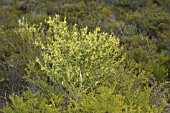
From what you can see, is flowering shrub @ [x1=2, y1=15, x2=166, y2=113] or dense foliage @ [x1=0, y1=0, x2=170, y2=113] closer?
dense foliage @ [x1=0, y1=0, x2=170, y2=113]

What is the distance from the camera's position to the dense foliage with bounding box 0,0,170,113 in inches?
132

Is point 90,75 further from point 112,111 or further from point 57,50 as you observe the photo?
point 112,111

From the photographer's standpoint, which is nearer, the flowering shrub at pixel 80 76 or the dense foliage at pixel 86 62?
the dense foliage at pixel 86 62

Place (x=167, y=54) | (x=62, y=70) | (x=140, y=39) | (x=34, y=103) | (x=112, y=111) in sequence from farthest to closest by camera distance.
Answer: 1. (x=140, y=39)
2. (x=167, y=54)
3. (x=62, y=70)
4. (x=34, y=103)
5. (x=112, y=111)

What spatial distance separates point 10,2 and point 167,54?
22.3 feet

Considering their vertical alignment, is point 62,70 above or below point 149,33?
above

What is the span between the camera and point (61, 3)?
36.4 ft

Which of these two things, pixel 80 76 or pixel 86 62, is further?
pixel 86 62

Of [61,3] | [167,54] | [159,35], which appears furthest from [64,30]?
[61,3]

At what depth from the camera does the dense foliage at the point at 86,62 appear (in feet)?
11.0

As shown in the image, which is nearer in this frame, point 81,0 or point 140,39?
point 140,39

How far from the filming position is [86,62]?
12.5ft

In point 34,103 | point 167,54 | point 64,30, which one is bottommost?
point 167,54

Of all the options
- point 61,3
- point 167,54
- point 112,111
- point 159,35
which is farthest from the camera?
point 61,3
